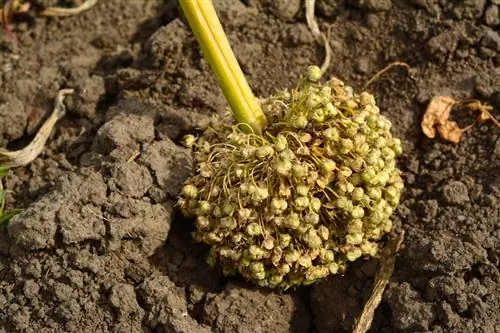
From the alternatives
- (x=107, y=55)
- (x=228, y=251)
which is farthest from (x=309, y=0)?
(x=228, y=251)

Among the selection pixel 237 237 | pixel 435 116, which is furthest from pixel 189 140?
pixel 435 116

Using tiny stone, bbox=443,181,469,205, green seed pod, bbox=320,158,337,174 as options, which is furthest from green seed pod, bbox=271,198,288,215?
tiny stone, bbox=443,181,469,205

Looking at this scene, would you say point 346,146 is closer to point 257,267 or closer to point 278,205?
point 278,205

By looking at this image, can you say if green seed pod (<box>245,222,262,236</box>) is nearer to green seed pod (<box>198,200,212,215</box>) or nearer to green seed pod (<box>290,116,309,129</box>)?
green seed pod (<box>198,200,212,215</box>)

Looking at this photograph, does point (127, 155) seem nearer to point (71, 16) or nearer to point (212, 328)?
point (212, 328)

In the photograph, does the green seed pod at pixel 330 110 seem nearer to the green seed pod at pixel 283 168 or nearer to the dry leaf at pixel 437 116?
the green seed pod at pixel 283 168

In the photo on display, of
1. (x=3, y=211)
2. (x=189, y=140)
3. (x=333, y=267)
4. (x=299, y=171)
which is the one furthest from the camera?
(x=3, y=211)
